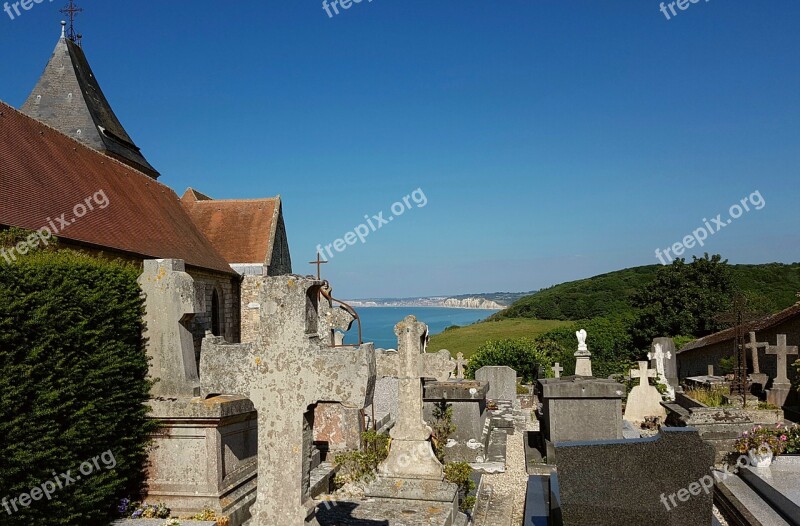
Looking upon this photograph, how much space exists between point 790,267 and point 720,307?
1719 centimetres

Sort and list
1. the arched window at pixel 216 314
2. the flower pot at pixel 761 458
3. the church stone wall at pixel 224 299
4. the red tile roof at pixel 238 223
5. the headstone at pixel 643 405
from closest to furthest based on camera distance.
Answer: the flower pot at pixel 761 458
the headstone at pixel 643 405
the church stone wall at pixel 224 299
the arched window at pixel 216 314
the red tile roof at pixel 238 223

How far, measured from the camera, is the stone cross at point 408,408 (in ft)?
21.7

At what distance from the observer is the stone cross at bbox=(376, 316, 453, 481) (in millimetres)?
6621

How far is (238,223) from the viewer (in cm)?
2495

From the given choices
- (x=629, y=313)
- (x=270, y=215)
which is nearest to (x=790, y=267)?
(x=629, y=313)

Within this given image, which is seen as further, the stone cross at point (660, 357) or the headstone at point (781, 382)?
the stone cross at point (660, 357)

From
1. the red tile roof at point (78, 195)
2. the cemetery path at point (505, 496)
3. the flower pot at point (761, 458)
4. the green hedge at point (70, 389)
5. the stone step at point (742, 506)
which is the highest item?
the red tile roof at point (78, 195)

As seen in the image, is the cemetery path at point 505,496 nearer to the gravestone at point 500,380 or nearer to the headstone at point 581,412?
the headstone at point 581,412

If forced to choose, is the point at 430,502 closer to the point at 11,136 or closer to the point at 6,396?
the point at 6,396

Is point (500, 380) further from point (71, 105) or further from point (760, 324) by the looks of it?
point (71, 105)

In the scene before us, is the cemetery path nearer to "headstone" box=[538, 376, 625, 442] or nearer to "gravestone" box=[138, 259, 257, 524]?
"headstone" box=[538, 376, 625, 442]

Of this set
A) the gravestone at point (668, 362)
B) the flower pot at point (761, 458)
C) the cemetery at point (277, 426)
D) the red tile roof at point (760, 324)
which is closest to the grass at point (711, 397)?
the cemetery at point (277, 426)

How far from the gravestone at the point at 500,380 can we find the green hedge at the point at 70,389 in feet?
41.3

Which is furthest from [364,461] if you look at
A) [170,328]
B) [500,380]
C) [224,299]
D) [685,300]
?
[685,300]
